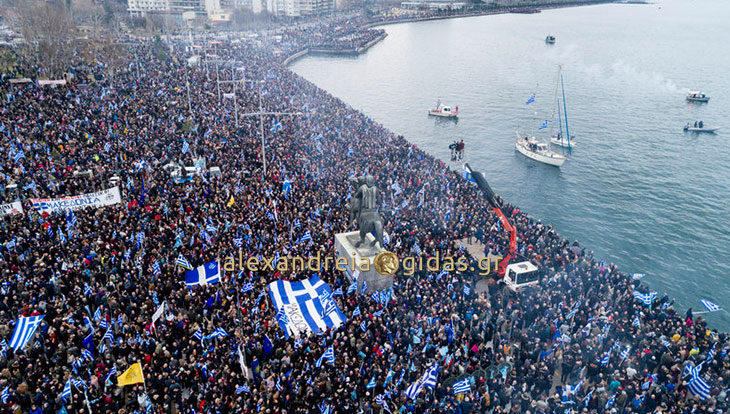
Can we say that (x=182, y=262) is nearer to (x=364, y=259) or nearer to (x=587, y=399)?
(x=364, y=259)

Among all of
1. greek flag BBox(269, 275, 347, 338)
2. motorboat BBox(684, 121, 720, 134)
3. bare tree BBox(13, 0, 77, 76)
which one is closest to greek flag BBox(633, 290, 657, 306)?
greek flag BBox(269, 275, 347, 338)

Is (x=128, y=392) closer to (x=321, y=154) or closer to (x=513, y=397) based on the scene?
(x=513, y=397)

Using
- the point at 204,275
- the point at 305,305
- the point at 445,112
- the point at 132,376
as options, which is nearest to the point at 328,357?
the point at 305,305

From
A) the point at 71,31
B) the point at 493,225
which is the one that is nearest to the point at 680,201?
the point at 493,225

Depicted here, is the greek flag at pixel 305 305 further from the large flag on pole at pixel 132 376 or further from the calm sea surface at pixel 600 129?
the calm sea surface at pixel 600 129

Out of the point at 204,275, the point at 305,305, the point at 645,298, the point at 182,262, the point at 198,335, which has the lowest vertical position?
the point at 645,298
